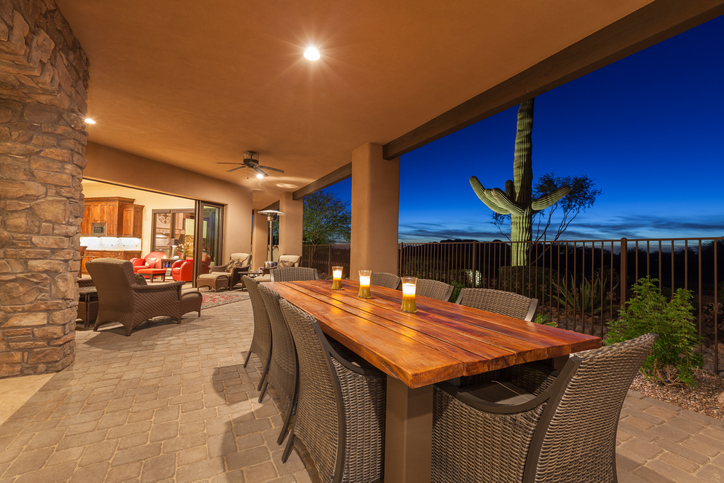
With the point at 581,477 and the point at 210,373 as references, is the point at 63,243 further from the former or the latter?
the point at 581,477

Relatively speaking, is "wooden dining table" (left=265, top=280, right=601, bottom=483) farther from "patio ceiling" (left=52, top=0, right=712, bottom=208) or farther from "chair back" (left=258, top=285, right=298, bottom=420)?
"patio ceiling" (left=52, top=0, right=712, bottom=208)

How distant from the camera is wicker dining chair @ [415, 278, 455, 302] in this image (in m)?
2.35

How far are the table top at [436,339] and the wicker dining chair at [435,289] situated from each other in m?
0.39

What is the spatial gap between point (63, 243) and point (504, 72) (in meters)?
4.10

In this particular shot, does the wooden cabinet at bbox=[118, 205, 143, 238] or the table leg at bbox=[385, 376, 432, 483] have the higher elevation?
the wooden cabinet at bbox=[118, 205, 143, 238]

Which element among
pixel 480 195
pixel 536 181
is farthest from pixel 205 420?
pixel 536 181

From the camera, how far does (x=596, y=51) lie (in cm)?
233

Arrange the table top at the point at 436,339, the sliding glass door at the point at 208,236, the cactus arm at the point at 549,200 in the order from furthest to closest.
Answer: the sliding glass door at the point at 208,236, the cactus arm at the point at 549,200, the table top at the point at 436,339

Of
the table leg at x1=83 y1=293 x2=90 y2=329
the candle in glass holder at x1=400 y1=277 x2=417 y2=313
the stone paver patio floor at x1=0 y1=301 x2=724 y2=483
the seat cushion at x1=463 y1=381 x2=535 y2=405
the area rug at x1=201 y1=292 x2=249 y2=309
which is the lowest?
the stone paver patio floor at x1=0 y1=301 x2=724 y2=483

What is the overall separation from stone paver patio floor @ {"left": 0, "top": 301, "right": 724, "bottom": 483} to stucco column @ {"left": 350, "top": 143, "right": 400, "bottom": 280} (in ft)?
8.53

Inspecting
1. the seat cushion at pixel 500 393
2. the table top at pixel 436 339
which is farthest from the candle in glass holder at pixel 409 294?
the seat cushion at pixel 500 393

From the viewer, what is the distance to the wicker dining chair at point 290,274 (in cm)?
349

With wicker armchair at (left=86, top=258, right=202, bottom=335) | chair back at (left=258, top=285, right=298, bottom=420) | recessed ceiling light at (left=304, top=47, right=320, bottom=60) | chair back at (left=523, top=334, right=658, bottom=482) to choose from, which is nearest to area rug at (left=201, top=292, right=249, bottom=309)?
wicker armchair at (left=86, top=258, right=202, bottom=335)

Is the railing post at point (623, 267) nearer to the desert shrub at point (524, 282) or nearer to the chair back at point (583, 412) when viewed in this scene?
the desert shrub at point (524, 282)
